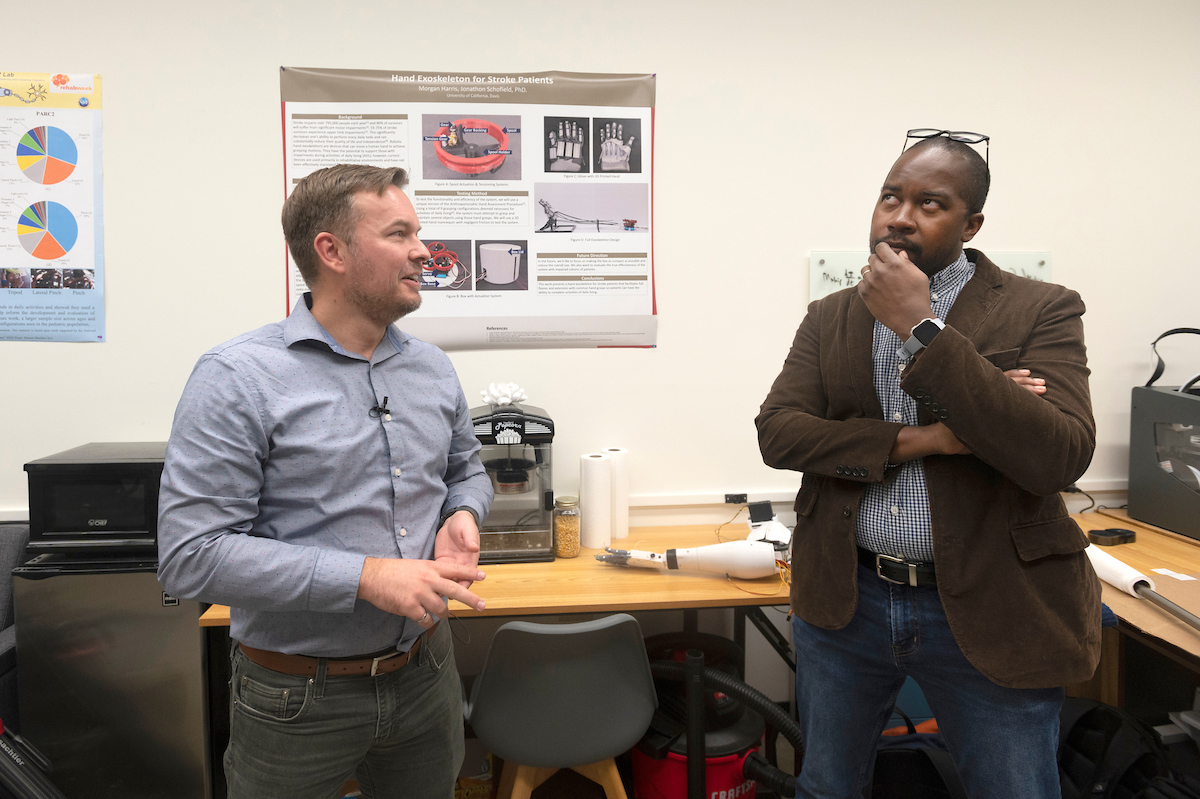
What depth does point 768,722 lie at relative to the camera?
5.95 feet

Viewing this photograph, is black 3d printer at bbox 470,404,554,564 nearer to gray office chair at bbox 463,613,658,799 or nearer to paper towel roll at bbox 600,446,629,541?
paper towel roll at bbox 600,446,629,541

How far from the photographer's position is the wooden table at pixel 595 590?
176 centimetres

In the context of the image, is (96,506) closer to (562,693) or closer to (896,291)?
(562,693)

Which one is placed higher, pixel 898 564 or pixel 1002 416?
pixel 1002 416

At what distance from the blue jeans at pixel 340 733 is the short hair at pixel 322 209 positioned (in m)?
0.73

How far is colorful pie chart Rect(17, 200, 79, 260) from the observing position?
2.21 meters

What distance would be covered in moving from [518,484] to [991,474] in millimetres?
1405

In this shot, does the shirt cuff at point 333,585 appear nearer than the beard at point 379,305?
Yes

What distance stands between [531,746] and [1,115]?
8.50 ft

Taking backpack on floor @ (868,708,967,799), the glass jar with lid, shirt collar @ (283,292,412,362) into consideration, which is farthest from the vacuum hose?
shirt collar @ (283,292,412,362)

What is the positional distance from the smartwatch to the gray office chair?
3.02ft

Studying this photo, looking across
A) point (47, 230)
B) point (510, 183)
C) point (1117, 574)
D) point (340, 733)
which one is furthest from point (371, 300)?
point (1117, 574)

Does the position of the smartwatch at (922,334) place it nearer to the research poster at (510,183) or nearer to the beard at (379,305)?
the beard at (379,305)

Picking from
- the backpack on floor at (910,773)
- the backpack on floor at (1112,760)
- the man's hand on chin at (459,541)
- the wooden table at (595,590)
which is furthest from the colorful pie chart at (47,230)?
the backpack on floor at (1112,760)
